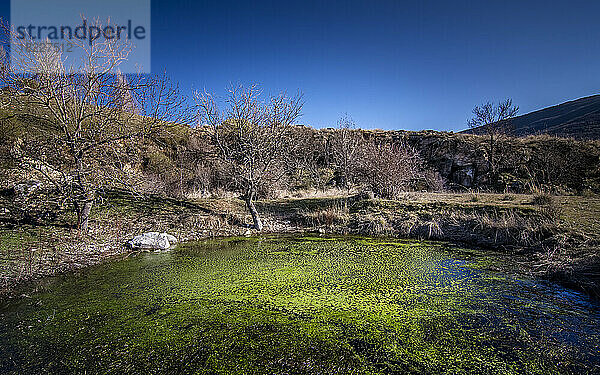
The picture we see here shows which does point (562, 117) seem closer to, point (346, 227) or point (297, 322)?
point (346, 227)

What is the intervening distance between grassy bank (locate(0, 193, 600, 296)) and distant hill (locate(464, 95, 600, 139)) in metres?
36.1

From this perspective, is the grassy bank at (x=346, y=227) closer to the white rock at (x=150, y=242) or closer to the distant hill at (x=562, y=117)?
the white rock at (x=150, y=242)

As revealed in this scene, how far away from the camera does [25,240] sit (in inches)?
229

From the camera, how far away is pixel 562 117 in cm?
5103

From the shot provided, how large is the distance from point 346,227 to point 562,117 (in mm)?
59312

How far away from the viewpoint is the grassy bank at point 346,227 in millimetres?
5141

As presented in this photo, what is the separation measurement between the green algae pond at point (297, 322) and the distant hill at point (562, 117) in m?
40.9

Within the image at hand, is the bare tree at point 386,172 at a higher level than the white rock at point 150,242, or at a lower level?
higher

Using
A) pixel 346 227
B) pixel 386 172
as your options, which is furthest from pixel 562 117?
pixel 346 227

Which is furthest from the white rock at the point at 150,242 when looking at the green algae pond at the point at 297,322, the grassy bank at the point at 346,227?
the green algae pond at the point at 297,322

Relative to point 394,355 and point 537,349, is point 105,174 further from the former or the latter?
point 537,349

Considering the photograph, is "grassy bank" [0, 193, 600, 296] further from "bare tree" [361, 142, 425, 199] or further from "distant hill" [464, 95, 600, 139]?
"distant hill" [464, 95, 600, 139]

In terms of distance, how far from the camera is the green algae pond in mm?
2658

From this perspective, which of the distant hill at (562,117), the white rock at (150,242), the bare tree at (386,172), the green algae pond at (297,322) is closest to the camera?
the green algae pond at (297,322)
